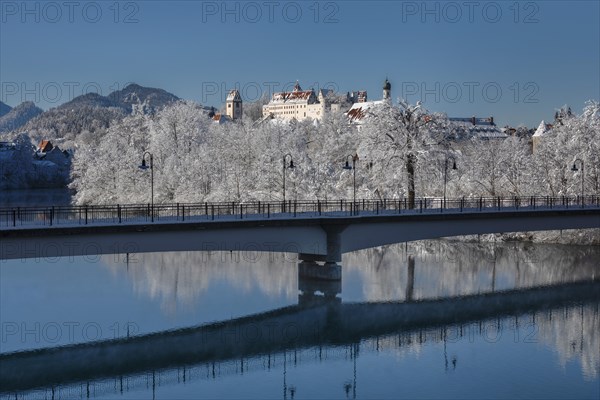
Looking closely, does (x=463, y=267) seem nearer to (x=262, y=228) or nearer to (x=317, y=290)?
(x=317, y=290)

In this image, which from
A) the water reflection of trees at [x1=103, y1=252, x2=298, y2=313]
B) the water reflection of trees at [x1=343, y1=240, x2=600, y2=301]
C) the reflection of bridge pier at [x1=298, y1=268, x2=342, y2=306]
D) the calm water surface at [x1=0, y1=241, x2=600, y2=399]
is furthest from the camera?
the water reflection of trees at [x1=343, y1=240, x2=600, y2=301]

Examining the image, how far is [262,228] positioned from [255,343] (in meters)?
9.36

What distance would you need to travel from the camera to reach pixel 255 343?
112 feet

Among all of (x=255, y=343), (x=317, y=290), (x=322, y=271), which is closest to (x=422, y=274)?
(x=322, y=271)

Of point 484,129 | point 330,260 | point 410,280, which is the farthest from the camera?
point 484,129

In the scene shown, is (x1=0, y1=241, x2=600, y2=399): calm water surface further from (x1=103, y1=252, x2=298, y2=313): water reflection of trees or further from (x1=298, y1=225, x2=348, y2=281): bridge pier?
(x1=298, y1=225, x2=348, y2=281): bridge pier

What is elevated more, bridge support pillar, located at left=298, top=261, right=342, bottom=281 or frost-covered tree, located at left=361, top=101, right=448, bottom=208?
frost-covered tree, located at left=361, top=101, right=448, bottom=208

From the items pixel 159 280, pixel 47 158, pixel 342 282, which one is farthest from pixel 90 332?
pixel 47 158

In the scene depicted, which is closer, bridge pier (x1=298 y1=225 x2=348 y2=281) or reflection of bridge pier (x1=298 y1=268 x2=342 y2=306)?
reflection of bridge pier (x1=298 y1=268 x2=342 y2=306)

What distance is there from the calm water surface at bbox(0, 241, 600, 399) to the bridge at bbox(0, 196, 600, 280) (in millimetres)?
2790

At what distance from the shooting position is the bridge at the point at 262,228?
35.7 m

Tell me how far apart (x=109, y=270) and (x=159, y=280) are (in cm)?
630

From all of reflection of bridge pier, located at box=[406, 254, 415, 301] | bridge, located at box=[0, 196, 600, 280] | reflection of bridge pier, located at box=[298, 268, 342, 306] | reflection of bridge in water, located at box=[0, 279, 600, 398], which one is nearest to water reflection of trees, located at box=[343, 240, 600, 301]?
reflection of bridge pier, located at box=[406, 254, 415, 301]

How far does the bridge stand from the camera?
117 feet
